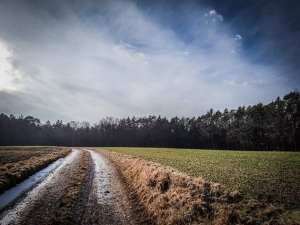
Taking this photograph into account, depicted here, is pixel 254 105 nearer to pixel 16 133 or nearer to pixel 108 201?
pixel 108 201

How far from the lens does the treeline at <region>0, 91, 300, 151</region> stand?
57.7 metres

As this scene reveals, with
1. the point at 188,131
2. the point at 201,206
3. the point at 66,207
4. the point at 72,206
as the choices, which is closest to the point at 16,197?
the point at 66,207

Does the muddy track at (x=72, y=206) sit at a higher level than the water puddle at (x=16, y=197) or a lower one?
higher

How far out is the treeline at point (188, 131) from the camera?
189 ft

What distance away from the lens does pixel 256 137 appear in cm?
7050

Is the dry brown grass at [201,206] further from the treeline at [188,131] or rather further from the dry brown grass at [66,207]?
the treeline at [188,131]

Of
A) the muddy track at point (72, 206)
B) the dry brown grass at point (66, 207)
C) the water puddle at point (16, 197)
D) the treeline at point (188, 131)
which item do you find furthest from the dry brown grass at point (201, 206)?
the treeline at point (188, 131)

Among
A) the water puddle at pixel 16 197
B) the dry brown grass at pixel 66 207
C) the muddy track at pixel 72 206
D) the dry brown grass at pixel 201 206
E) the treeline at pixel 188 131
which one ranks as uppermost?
the treeline at pixel 188 131

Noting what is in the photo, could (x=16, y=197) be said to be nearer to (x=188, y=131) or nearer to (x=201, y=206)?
(x=201, y=206)

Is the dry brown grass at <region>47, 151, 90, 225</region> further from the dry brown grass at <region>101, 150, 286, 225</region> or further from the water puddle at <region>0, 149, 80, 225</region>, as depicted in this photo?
the dry brown grass at <region>101, 150, 286, 225</region>

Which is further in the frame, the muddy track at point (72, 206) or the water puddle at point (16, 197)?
the water puddle at point (16, 197)

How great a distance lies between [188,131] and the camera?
102000 millimetres

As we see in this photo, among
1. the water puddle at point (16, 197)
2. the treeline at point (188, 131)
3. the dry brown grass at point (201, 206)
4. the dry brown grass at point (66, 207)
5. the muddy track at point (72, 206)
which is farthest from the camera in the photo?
the treeline at point (188, 131)

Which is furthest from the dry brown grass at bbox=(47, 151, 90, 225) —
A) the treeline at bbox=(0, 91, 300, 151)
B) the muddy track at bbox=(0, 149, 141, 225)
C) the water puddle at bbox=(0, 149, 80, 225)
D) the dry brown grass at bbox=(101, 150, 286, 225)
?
the treeline at bbox=(0, 91, 300, 151)
